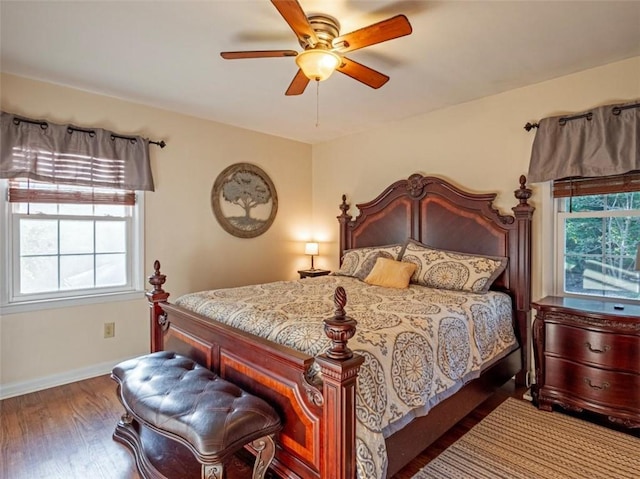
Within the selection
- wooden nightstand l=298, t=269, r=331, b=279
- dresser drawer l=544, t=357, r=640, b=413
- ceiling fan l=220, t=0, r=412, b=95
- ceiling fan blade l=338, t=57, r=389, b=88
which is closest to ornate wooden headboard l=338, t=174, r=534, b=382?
wooden nightstand l=298, t=269, r=331, b=279

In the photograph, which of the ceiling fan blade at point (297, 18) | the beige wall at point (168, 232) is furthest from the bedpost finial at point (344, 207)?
the ceiling fan blade at point (297, 18)

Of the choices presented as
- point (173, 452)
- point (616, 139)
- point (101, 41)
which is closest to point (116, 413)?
point (173, 452)

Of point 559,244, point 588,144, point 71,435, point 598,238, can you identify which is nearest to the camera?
point 71,435

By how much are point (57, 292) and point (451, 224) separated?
361cm

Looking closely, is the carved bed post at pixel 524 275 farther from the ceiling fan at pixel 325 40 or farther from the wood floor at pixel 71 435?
the ceiling fan at pixel 325 40

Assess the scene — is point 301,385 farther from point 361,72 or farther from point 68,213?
point 68,213

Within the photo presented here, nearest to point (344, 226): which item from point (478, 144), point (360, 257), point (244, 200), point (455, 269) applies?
point (360, 257)

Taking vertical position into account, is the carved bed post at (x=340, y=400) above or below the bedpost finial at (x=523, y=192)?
below

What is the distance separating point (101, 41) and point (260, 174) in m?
2.23

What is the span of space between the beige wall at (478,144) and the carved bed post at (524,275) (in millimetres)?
87

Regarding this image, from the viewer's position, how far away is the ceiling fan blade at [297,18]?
1.58 metres

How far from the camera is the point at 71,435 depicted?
2248mm

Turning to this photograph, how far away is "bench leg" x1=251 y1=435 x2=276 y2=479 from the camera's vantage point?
1.58 m

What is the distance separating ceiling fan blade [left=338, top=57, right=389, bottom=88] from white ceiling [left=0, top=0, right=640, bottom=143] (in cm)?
24
